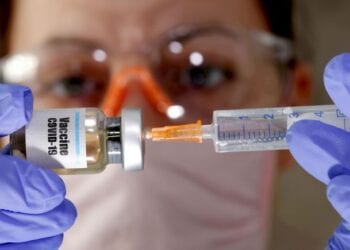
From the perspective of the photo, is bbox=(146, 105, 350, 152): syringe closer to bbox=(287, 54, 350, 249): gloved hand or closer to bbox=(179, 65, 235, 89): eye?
bbox=(287, 54, 350, 249): gloved hand

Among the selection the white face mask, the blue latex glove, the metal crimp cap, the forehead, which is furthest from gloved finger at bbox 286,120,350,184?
the forehead

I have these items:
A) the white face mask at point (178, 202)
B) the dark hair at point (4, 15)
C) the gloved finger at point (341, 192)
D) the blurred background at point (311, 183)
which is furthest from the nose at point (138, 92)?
the gloved finger at point (341, 192)

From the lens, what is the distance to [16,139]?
3.29 feet

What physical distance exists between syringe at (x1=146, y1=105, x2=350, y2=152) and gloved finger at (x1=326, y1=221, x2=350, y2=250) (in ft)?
0.51

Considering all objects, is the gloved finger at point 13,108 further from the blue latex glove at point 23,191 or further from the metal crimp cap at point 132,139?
the metal crimp cap at point 132,139

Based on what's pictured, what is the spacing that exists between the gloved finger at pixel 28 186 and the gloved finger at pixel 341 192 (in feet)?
1.29

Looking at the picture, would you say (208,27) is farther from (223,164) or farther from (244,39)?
(223,164)

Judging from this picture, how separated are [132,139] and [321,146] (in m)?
0.28

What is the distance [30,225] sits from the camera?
995 millimetres

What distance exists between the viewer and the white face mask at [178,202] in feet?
4.88

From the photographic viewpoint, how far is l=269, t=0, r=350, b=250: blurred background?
6.29ft

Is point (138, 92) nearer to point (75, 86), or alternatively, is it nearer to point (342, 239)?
point (75, 86)

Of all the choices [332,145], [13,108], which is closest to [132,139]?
[13,108]

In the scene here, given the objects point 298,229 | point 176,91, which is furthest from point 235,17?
point 298,229
